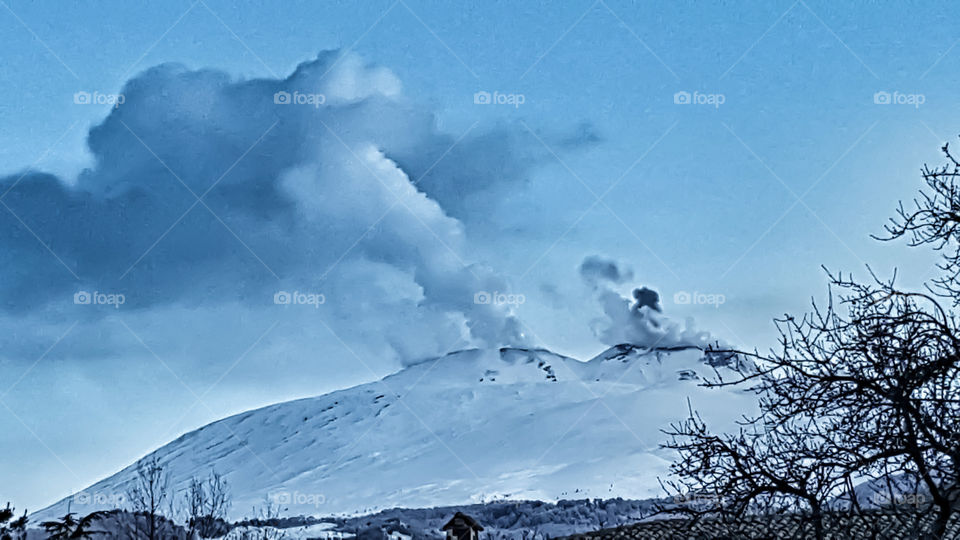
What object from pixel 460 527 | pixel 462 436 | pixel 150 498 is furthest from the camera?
pixel 462 436

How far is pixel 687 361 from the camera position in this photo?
238 ft

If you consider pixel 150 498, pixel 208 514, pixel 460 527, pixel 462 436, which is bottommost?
pixel 460 527

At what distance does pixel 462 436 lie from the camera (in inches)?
2472

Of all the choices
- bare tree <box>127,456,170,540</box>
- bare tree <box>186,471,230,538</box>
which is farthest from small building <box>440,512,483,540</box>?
bare tree <box>127,456,170,540</box>

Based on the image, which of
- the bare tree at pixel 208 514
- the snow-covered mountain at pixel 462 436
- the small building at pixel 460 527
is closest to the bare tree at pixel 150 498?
the bare tree at pixel 208 514

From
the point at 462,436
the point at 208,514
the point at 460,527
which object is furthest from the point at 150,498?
the point at 462,436

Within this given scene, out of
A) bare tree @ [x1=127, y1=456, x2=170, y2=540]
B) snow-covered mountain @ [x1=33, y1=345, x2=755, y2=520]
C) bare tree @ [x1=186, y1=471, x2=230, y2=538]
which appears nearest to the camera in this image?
bare tree @ [x1=127, y1=456, x2=170, y2=540]

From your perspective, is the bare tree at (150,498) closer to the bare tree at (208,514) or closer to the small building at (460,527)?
the bare tree at (208,514)

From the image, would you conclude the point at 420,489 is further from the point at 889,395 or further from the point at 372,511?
the point at 889,395

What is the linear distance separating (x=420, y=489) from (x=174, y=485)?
19.1 meters

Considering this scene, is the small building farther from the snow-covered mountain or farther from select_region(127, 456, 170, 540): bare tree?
the snow-covered mountain

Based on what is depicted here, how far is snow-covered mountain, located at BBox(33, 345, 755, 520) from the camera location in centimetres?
5147

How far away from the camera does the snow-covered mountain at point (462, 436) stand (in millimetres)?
51469

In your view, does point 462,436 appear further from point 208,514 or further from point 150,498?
point 150,498
